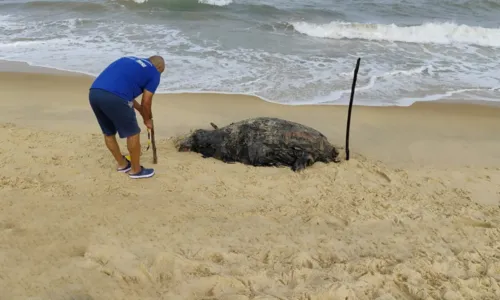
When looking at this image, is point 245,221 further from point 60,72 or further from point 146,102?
point 60,72

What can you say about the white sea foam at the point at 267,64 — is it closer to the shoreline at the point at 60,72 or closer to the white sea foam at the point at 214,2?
the shoreline at the point at 60,72

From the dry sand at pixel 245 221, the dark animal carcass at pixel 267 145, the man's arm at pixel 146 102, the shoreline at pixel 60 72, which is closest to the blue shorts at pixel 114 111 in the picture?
the man's arm at pixel 146 102

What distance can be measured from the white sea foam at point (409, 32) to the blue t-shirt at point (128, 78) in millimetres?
8917

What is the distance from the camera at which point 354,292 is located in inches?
107

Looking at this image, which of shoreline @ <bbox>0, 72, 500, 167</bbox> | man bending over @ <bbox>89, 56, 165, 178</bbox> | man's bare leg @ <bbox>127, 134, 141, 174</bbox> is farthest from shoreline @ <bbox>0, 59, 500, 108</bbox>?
man bending over @ <bbox>89, 56, 165, 178</bbox>

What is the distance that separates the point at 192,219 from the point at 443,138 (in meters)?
3.91

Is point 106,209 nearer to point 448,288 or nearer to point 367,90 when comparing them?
point 448,288

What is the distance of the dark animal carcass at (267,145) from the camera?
470 cm

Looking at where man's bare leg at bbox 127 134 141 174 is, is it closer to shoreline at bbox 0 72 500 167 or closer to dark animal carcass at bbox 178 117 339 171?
dark animal carcass at bbox 178 117 339 171

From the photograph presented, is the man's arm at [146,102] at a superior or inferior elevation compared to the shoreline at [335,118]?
superior

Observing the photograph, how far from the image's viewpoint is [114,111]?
382 cm

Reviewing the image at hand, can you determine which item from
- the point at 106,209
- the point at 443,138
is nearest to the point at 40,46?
the point at 106,209

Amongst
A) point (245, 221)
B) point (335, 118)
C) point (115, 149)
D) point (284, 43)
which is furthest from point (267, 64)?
point (245, 221)

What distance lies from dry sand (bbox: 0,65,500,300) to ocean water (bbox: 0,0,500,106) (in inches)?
82.4
